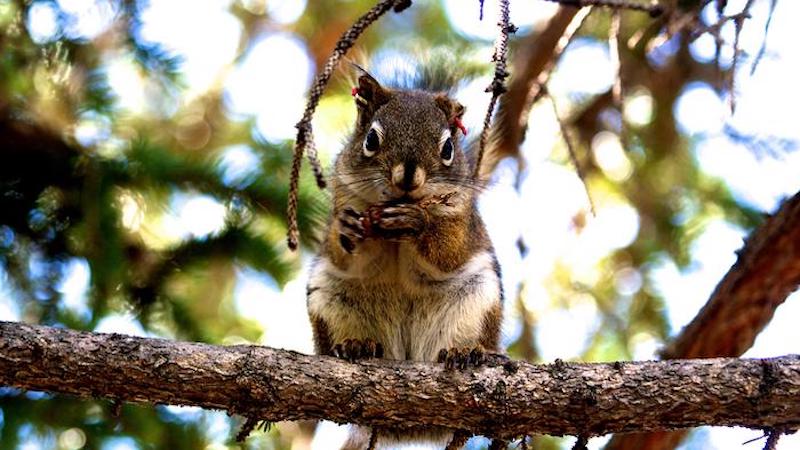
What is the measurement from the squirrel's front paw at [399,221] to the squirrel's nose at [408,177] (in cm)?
7

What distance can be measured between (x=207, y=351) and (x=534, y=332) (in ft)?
7.69

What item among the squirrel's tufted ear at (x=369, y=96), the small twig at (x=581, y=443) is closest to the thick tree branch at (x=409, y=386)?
the small twig at (x=581, y=443)

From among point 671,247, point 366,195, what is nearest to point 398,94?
Result: point 366,195

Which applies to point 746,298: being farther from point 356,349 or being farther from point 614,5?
point 356,349

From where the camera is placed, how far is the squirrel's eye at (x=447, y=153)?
11.4ft

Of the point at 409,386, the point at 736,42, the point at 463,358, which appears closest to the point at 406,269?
the point at 463,358

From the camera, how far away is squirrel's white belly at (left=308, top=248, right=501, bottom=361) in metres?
3.39

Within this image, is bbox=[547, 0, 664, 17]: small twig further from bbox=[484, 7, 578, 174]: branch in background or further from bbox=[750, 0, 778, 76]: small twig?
bbox=[484, 7, 578, 174]: branch in background

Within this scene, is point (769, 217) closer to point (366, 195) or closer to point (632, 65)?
point (366, 195)

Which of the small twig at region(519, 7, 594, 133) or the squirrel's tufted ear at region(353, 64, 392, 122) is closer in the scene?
the small twig at region(519, 7, 594, 133)

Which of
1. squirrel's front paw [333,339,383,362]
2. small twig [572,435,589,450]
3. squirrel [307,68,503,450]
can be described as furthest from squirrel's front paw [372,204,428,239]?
small twig [572,435,589,450]

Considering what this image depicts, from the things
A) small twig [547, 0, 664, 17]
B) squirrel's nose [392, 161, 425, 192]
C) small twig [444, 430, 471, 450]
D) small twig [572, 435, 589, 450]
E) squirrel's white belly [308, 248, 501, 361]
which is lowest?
small twig [572, 435, 589, 450]

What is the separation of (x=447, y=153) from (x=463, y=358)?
85 cm

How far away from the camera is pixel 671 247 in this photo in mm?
4766
